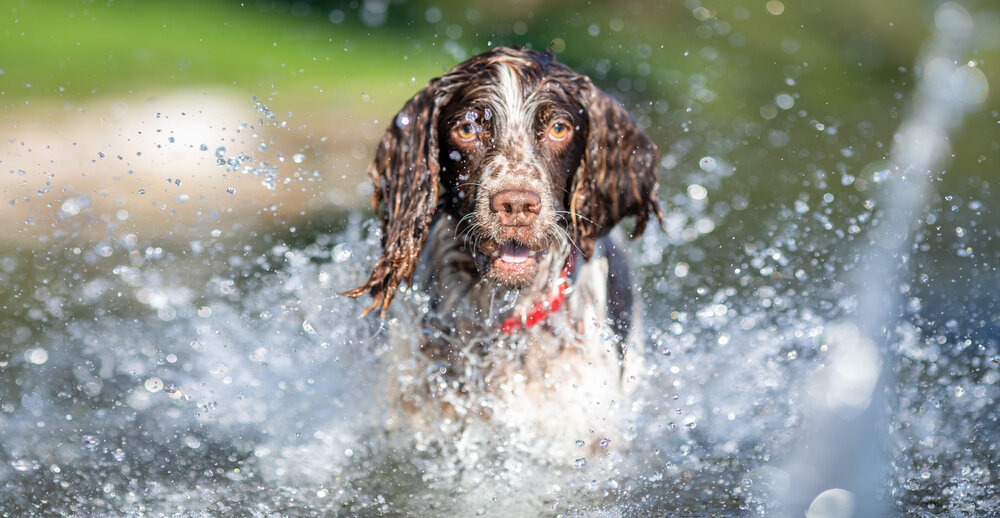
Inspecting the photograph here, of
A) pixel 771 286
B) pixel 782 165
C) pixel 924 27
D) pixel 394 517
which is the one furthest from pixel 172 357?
pixel 924 27

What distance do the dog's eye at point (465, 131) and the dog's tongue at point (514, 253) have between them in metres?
0.37

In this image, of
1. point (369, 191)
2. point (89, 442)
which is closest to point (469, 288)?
point (89, 442)

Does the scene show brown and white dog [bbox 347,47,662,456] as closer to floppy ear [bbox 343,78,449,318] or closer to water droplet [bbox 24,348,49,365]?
floppy ear [bbox 343,78,449,318]

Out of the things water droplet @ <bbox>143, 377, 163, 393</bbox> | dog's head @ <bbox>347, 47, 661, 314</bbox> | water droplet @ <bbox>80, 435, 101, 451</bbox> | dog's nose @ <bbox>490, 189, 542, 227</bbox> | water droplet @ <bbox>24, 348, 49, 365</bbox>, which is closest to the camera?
dog's nose @ <bbox>490, 189, 542, 227</bbox>

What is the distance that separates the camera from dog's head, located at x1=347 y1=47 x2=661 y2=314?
116 inches

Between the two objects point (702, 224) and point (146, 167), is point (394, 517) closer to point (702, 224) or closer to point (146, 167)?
point (702, 224)

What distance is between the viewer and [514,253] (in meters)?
3.03

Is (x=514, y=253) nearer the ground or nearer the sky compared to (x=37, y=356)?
nearer the ground

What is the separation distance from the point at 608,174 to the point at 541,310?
508 mm

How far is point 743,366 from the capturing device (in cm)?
400

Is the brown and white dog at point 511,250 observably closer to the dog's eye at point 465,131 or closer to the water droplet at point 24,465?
the dog's eye at point 465,131

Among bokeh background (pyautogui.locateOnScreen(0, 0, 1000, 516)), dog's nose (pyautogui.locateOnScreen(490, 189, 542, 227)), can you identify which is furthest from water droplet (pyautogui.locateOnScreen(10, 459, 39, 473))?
dog's nose (pyautogui.locateOnScreen(490, 189, 542, 227))

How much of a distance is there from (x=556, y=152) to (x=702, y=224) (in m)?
3.43

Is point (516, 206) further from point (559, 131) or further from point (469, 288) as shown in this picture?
point (469, 288)
